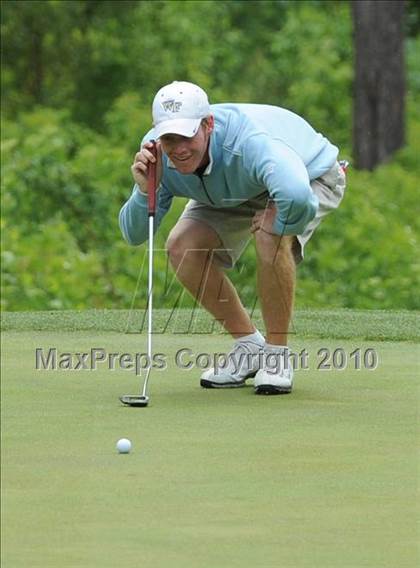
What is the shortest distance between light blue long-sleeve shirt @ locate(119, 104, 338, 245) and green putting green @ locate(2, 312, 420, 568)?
0.67m

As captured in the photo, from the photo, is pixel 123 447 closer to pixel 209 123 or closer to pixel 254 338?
pixel 209 123

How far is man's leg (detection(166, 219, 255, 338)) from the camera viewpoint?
6.86m

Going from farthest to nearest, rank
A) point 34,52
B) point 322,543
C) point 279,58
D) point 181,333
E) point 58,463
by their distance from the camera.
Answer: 1. point 279,58
2. point 34,52
3. point 181,333
4. point 58,463
5. point 322,543

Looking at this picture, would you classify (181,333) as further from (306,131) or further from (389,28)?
(389,28)

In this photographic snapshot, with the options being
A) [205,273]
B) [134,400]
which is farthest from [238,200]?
[134,400]

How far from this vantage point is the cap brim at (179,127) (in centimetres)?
611

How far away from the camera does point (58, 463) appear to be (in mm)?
4570

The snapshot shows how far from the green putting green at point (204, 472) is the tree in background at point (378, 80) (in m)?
12.4

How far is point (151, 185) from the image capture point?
6.40 metres

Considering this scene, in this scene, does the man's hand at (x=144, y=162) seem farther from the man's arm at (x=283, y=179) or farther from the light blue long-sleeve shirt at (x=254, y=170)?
the man's arm at (x=283, y=179)

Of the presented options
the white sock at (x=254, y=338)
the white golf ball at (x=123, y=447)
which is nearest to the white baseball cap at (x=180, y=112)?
the white sock at (x=254, y=338)

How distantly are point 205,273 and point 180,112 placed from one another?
0.95m

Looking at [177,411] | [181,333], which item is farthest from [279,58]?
[177,411]

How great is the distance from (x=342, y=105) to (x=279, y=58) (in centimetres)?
378
